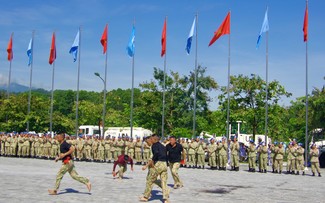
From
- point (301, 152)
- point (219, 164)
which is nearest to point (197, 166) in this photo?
point (219, 164)

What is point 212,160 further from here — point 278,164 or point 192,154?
point 278,164

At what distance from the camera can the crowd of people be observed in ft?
77.4

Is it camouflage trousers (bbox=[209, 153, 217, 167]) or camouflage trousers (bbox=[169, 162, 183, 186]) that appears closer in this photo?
camouflage trousers (bbox=[169, 162, 183, 186])

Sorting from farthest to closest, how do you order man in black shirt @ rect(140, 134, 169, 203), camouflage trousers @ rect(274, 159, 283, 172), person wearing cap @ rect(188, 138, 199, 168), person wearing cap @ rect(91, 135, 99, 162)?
person wearing cap @ rect(91, 135, 99, 162), person wearing cap @ rect(188, 138, 199, 168), camouflage trousers @ rect(274, 159, 283, 172), man in black shirt @ rect(140, 134, 169, 203)

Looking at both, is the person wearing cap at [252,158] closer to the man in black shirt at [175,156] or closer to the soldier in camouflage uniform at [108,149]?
the soldier in camouflage uniform at [108,149]

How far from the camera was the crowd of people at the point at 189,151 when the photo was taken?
77.4 ft

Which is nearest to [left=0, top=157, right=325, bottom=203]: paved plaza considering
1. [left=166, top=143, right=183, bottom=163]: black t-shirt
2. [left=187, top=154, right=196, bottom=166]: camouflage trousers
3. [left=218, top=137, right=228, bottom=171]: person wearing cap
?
[left=166, top=143, right=183, bottom=163]: black t-shirt

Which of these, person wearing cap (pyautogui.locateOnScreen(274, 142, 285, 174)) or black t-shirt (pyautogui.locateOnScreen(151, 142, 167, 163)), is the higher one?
black t-shirt (pyautogui.locateOnScreen(151, 142, 167, 163))

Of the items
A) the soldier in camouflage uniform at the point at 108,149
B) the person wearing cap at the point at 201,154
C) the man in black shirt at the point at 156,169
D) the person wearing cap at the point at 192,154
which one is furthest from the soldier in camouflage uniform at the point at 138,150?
the man in black shirt at the point at 156,169

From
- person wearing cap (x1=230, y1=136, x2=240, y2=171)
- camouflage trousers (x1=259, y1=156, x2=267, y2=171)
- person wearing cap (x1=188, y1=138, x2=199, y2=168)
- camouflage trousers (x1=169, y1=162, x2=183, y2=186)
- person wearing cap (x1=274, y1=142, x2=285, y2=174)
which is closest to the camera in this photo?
camouflage trousers (x1=169, y1=162, x2=183, y2=186)

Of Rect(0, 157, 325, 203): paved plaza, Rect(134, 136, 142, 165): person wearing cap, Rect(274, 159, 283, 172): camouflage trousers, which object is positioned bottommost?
Rect(0, 157, 325, 203): paved plaza

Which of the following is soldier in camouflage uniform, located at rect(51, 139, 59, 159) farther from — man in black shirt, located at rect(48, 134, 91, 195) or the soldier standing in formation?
man in black shirt, located at rect(48, 134, 91, 195)

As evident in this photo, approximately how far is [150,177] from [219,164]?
13118mm

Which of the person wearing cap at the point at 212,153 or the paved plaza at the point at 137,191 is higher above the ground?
the person wearing cap at the point at 212,153
